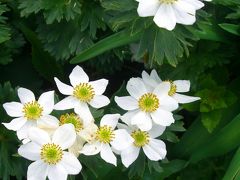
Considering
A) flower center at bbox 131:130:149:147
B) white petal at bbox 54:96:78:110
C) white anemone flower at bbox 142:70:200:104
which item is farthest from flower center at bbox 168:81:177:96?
white petal at bbox 54:96:78:110

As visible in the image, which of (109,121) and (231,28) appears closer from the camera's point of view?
(109,121)

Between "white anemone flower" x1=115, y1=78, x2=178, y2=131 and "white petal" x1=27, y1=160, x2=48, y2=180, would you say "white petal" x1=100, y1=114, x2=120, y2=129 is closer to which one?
"white anemone flower" x1=115, y1=78, x2=178, y2=131

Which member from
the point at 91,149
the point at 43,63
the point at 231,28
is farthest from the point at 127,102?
the point at 43,63

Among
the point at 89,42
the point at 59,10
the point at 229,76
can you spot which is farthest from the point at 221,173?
the point at 59,10

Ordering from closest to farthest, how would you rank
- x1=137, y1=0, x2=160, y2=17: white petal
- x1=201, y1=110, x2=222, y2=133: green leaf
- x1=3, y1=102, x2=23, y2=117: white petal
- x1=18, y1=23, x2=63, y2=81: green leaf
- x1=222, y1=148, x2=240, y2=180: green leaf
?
1. x1=137, y1=0, x2=160, y2=17: white petal
2. x1=3, y1=102, x2=23, y2=117: white petal
3. x1=222, y1=148, x2=240, y2=180: green leaf
4. x1=201, y1=110, x2=222, y2=133: green leaf
5. x1=18, y1=23, x2=63, y2=81: green leaf

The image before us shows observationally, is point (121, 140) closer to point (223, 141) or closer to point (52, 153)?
point (52, 153)

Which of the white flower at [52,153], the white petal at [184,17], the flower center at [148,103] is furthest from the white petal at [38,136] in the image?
the white petal at [184,17]

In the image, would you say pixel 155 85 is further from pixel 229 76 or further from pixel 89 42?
pixel 229 76
